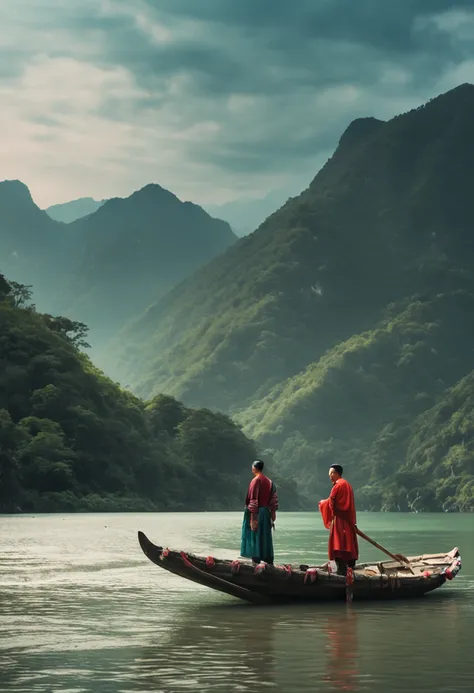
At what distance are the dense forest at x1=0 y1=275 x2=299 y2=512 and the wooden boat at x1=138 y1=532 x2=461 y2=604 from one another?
273ft

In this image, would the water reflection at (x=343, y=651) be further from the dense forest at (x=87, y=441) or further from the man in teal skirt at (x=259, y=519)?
the dense forest at (x=87, y=441)

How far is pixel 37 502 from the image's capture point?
111875 mm

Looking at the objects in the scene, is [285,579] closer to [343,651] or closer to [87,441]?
[343,651]

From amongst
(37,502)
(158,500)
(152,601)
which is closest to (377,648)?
(152,601)

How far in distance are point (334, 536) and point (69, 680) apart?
34.8 feet

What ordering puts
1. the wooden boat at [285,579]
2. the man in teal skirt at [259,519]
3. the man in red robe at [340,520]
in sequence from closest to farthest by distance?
1. the wooden boat at [285,579]
2. the man in teal skirt at [259,519]
3. the man in red robe at [340,520]

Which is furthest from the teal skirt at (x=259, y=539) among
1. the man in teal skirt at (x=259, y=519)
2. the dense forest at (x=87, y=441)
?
the dense forest at (x=87, y=441)

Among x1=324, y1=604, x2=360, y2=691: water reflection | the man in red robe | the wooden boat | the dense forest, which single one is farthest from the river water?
the dense forest

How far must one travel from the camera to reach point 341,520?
24562 mm

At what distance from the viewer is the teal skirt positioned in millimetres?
24172

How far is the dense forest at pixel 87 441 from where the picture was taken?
113312 millimetres

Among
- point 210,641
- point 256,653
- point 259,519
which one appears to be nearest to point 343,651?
point 256,653

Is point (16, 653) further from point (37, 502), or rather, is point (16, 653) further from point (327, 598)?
point (37, 502)

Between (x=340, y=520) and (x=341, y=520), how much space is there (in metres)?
0.02
